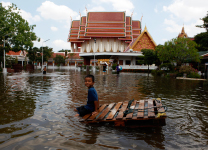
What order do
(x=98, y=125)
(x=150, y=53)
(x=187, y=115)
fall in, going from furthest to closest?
(x=150, y=53)
(x=187, y=115)
(x=98, y=125)

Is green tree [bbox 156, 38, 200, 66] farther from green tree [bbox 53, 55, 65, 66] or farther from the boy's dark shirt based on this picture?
green tree [bbox 53, 55, 65, 66]

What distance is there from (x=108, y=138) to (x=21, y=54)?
64.8 meters

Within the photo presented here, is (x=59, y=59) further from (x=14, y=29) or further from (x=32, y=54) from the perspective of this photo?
(x=14, y=29)

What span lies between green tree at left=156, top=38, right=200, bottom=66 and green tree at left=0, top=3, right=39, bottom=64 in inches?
806

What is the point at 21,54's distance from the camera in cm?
6216

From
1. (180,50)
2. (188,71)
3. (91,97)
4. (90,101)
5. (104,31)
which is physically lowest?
(90,101)

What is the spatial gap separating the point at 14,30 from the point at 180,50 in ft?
76.0

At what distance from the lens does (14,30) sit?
29.2 metres

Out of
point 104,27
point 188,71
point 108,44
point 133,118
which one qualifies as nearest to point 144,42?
point 104,27

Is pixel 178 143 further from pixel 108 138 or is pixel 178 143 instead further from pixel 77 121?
pixel 77 121

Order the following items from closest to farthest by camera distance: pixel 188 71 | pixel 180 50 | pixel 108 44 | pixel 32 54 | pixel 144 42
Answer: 1. pixel 188 71
2. pixel 180 50
3. pixel 144 42
4. pixel 32 54
5. pixel 108 44

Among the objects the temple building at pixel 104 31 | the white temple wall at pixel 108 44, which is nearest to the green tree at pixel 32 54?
the temple building at pixel 104 31

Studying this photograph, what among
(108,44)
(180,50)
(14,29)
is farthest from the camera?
(108,44)

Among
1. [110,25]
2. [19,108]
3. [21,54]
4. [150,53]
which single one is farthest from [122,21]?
[19,108]
